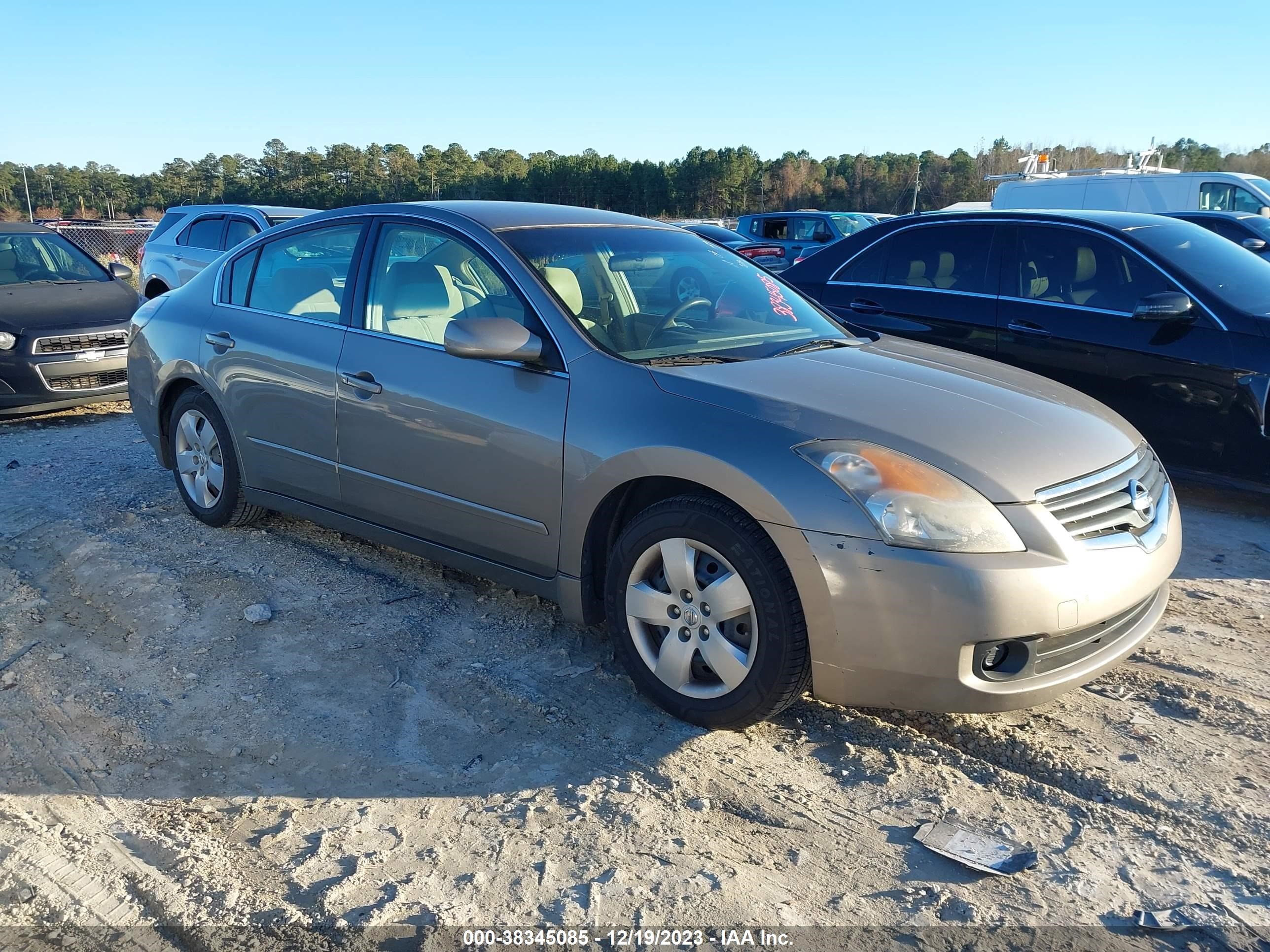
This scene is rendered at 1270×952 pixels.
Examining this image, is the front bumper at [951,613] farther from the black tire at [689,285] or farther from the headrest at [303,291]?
the headrest at [303,291]

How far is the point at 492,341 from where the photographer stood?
3.45 metres

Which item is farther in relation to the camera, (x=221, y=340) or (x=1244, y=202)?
(x=1244, y=202)

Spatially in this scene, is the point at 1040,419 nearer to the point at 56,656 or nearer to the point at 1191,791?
the point at 1191,791

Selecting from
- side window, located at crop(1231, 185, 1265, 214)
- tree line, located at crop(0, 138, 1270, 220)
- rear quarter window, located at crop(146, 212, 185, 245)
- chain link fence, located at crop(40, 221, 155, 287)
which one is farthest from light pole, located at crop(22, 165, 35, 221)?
side window, located at crop(1231, 185, 1265, 214)

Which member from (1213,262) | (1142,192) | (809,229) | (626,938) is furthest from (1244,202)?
(626,938)

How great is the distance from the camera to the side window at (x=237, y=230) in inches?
435

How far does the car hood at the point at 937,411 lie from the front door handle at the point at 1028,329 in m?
2.28

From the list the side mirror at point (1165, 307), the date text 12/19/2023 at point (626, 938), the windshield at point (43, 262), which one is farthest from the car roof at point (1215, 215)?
the windshield at point (43, 262)

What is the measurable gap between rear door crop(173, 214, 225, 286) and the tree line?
37.1 m

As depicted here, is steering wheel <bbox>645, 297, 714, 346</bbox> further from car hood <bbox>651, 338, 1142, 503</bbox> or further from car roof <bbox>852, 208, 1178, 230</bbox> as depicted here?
car roof <bbox>852, 208, 1178, 230</bbox>

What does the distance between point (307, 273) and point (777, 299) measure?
2186 millimetres

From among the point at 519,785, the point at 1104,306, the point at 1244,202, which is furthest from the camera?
the point at 1244,202

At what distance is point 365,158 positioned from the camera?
2367 inches

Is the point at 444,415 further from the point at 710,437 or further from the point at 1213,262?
the point at 1213,262
